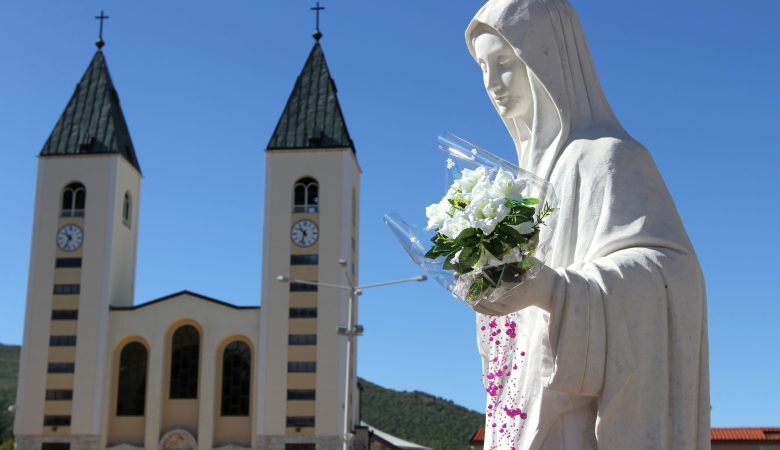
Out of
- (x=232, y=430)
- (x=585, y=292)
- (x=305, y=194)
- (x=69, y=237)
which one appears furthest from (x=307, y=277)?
(x=585, y=292)

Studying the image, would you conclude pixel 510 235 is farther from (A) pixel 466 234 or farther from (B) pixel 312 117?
(B) pixel 312 117

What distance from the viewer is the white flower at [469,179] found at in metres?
3.43

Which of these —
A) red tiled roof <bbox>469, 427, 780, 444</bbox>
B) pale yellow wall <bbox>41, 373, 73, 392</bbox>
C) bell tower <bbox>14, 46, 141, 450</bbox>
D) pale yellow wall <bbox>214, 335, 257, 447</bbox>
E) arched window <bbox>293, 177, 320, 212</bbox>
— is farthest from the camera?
arched window <bbox>293, 177, 320, 212</bbox>

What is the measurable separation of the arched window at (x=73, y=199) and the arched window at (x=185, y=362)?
8.29m

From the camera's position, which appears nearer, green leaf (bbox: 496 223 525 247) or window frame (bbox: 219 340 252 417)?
green leaf (bbox: 496 223 525 247)

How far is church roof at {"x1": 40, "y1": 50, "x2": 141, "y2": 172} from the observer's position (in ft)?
190

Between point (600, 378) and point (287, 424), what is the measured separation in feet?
166

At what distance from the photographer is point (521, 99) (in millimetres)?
4234

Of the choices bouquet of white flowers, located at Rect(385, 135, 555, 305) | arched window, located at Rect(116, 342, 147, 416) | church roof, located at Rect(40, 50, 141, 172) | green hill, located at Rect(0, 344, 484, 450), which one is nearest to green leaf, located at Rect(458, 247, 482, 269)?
bouquet of white flowers, located at Rect(385, 135, 555, 305)

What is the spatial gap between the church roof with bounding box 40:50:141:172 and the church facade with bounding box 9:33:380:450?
0.09 meters

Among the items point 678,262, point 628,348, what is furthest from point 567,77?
point 628,348

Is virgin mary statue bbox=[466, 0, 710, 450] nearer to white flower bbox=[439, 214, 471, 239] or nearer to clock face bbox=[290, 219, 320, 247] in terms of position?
white flower bbox=[439, 214, 471, 239]

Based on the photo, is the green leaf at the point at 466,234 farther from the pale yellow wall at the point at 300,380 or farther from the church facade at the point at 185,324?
the pale yellow wall at the point at 300,380

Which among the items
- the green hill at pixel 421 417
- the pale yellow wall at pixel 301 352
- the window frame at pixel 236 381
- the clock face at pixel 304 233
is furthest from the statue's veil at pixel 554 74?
the green hill at pixel 421 417
